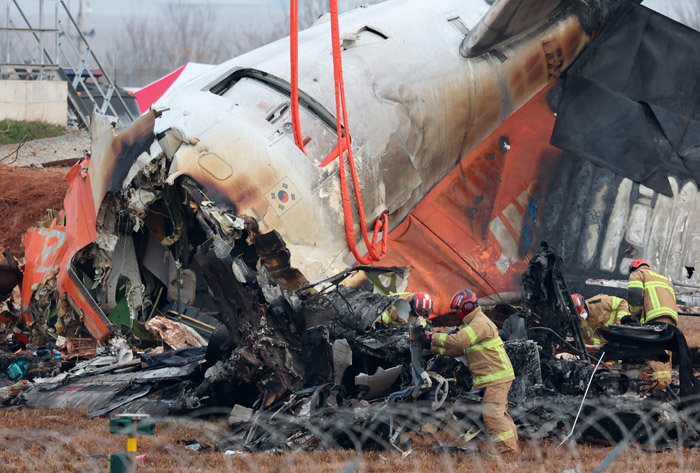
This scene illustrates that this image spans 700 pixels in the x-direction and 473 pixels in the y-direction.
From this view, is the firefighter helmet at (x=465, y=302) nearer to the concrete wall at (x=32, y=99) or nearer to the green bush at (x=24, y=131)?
the green bush at (x=24, y=131)

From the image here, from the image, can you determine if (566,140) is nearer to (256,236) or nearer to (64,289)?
(256,236)

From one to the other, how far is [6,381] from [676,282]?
11318mm

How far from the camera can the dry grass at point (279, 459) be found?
753cm

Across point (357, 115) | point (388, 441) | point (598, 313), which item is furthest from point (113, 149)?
point (598, 313)

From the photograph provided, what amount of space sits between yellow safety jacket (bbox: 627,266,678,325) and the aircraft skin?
337cm

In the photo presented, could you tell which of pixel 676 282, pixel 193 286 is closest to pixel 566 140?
pixel 676 282

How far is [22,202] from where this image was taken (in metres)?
20.8

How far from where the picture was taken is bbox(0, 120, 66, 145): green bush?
27.4 meters

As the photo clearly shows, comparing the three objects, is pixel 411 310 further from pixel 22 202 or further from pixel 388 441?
pixel 22 202

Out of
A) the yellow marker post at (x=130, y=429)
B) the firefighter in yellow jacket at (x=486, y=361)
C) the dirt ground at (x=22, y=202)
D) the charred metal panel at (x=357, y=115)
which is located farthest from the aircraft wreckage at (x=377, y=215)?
the dirt ground at (x=22, y=202)

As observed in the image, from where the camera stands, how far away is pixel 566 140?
1596 centimetres

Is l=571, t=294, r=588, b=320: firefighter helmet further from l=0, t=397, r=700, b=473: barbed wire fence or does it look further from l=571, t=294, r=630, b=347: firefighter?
l=0, t=397, r=700, b=473: barbed wire fence

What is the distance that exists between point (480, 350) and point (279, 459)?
7.88 ft

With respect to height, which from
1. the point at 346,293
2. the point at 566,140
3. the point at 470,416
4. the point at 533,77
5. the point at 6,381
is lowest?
the point at 6,381
